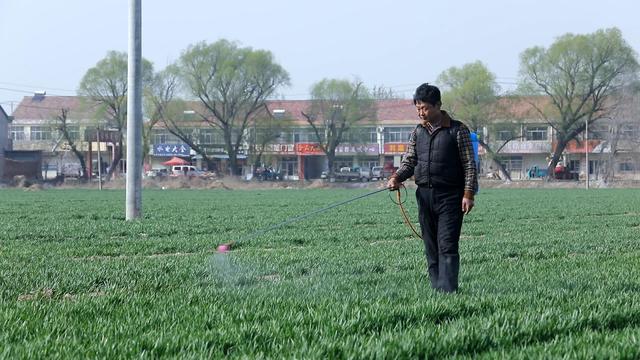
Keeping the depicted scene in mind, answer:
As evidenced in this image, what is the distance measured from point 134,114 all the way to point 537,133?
82.2m

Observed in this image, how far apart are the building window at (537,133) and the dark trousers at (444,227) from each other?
8983cm

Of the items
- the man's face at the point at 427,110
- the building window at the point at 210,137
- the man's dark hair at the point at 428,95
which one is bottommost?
the man's face at the point at 427,110

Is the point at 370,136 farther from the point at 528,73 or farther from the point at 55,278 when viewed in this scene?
the point at 55,278

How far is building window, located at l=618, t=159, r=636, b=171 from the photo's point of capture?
87.8 metres

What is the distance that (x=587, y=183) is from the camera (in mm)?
70562

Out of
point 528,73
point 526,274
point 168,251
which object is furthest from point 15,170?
point 526,274

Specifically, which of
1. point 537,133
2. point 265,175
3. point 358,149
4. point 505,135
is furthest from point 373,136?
point 505,135

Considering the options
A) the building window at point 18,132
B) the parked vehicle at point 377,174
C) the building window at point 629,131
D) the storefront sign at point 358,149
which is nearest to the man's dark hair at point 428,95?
the parked vehicle at point 377,174

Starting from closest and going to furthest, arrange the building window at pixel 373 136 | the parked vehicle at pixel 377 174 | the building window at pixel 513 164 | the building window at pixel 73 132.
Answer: the parked vehicle at pixel 377 174 < the building window at pixel 73 132 < the building window at pixel 513 164 < the building window at pixel 373 136

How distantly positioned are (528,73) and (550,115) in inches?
187

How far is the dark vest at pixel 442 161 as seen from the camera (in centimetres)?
786

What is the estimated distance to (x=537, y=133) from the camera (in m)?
98.4

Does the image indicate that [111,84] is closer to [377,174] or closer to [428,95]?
[377,174]

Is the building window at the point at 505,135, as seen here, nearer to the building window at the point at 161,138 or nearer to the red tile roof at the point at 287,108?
the red tile roof at the point at 287,108
